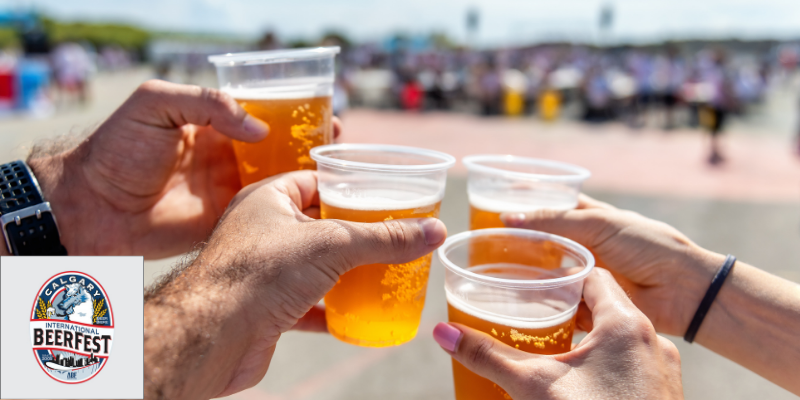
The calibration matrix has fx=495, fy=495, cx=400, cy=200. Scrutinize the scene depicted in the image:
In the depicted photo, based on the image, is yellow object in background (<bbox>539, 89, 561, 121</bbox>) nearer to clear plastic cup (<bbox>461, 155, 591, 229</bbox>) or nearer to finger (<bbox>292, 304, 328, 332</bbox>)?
clear plastic cup (<bbox>461, 155, 591, 229</bbox>)

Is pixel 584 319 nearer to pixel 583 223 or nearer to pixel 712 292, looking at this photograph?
pixel 583 223

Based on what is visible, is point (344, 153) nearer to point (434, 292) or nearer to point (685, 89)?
point (434, 292)

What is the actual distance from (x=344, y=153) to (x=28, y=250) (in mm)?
1228

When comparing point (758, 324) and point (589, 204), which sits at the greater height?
point (589, 204)

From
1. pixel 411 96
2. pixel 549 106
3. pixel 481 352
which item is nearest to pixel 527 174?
A: pixel 481 352

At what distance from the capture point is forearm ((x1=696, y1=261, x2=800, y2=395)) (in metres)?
1.75

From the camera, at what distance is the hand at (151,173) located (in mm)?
1925

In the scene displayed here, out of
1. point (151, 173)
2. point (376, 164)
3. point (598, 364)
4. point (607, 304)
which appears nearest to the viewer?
point (598, 364)

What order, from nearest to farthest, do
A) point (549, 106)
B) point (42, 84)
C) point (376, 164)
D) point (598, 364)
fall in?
point (598, 364) → point (376, 164) → point (42, 84) → point (549, 106)

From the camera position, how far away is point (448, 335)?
1373 mm

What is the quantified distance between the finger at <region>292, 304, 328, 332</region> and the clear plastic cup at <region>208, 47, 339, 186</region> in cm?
59

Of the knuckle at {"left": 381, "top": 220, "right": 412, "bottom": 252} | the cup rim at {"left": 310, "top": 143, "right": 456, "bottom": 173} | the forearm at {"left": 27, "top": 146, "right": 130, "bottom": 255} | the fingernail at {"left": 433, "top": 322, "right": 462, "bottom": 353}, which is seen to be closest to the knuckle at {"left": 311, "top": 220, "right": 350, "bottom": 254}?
the knuckle at {"left": 381, "top": 220, "right": 412, "bottom": 252}

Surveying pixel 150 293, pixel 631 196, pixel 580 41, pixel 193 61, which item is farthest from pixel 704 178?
pixel 580 41

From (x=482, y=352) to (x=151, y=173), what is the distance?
164cm
